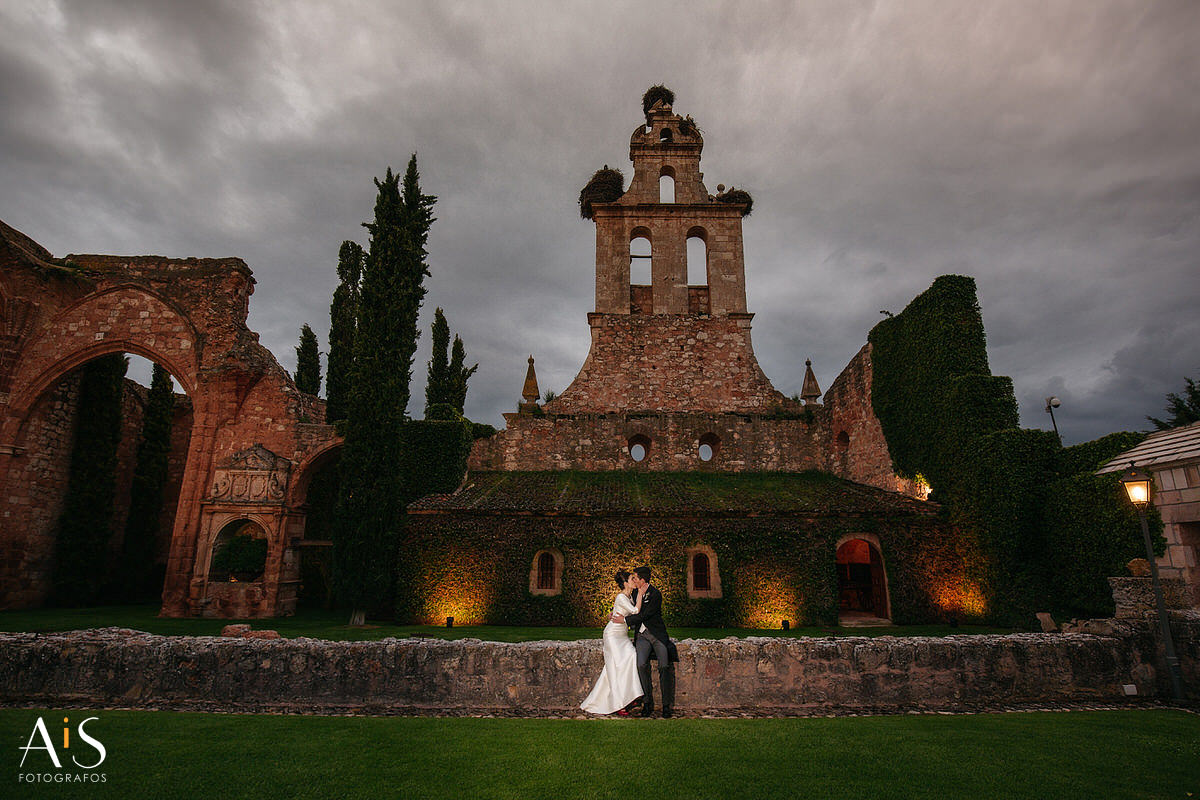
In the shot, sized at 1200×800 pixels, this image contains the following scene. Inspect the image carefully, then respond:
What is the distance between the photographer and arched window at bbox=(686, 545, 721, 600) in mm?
13820


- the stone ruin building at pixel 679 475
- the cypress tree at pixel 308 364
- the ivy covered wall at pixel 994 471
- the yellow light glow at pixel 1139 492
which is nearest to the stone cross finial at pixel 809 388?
the stone ruin building at pixel 679 475

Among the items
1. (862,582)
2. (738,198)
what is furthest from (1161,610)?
(738,198)

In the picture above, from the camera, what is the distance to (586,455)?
19.3 metres

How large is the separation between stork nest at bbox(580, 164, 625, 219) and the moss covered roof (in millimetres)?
11774

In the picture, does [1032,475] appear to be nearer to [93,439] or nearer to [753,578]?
[753,578]

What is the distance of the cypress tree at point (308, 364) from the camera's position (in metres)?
25.4

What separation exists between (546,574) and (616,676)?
8684mm

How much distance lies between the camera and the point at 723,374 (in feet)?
69.4

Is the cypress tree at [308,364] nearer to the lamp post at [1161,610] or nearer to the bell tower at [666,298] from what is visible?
the bell tower at [666,298]

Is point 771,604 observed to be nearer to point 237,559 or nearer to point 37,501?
point 237,559

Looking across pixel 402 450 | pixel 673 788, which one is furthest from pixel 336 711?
pixel 402 450

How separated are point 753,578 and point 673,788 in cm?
1039

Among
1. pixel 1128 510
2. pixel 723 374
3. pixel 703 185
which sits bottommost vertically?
pixel 1128 510

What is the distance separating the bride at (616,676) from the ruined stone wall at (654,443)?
13.0 metres
